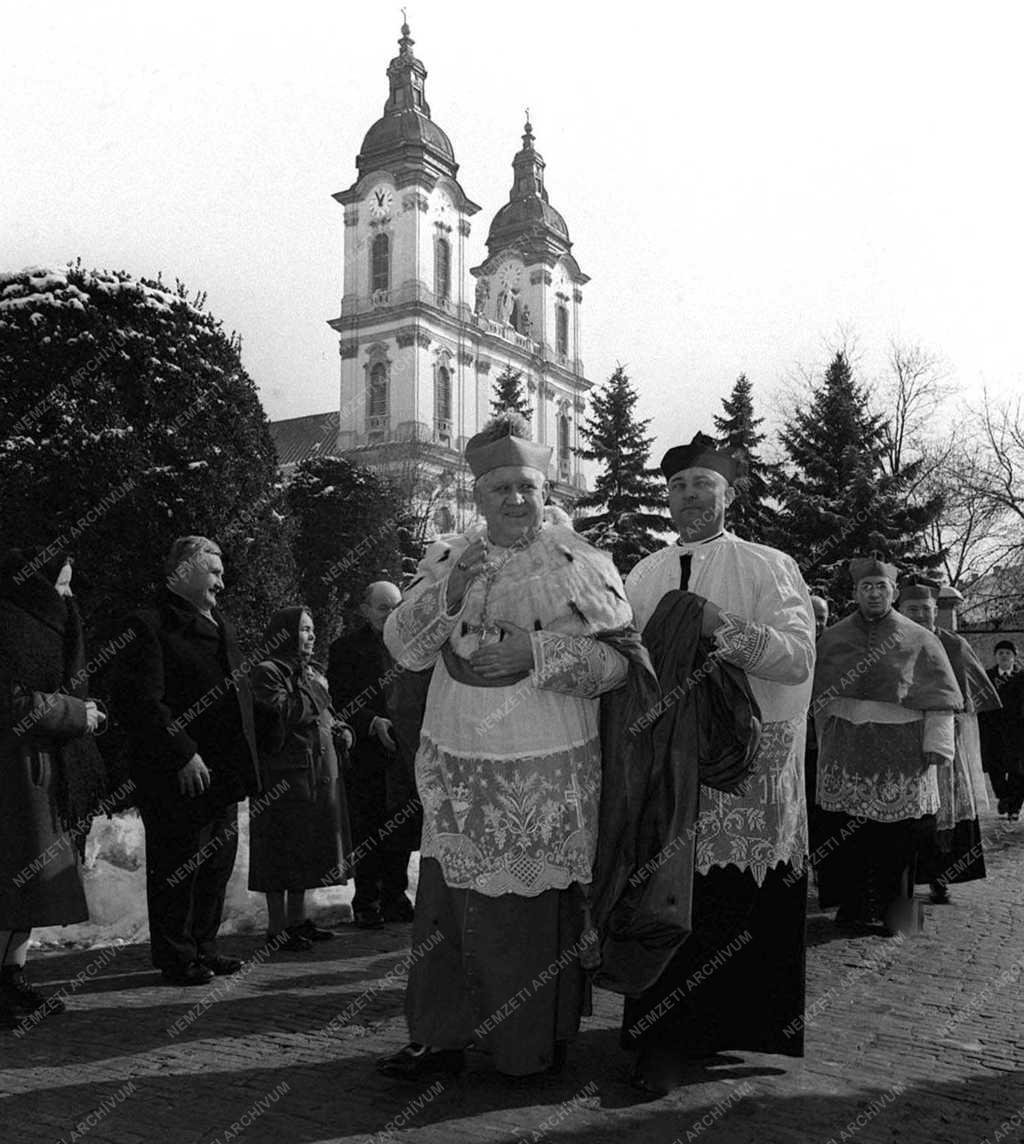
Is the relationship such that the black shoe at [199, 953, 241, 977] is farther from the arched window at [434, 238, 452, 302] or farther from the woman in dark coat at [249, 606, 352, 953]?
the arched window at [434, 238, 452, 302]

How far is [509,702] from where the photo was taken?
13.0 ft

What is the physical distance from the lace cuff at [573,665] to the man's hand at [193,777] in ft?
7.23

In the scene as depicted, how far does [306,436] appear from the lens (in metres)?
69.9

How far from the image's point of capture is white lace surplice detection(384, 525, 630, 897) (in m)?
3.88

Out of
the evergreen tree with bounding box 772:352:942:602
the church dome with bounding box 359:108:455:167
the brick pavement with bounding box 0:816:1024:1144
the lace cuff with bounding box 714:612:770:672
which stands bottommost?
the brick pavement with bounding box 0:816:1024:1144

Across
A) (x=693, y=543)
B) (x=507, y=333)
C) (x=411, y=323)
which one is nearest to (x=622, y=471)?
(x=411, y=323)

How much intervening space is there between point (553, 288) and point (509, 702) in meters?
71.6

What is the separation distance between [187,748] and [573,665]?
230 centimetres

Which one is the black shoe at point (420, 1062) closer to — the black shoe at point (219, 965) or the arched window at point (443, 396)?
the black shoe at point (219, 965)

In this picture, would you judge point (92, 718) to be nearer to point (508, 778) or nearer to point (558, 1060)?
point (508, 778)

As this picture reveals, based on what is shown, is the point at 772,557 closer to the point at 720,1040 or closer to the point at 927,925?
the point at 720,1040

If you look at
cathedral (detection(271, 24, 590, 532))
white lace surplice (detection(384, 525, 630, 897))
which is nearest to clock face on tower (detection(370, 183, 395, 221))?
cathedral (detection(271, 24, 590, 532))

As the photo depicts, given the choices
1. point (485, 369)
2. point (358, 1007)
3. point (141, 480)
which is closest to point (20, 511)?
point (141, 480)

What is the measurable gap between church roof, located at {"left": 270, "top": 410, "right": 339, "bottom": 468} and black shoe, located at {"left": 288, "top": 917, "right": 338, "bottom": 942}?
190 ft
